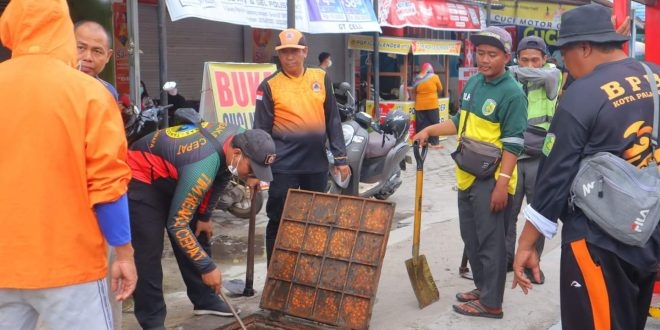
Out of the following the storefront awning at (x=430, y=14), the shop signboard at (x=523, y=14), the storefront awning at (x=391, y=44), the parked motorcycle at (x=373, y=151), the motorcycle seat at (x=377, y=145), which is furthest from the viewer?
the shop signboard at (x=523, y=14)

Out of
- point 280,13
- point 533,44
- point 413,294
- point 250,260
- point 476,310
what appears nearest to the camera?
point 476,310

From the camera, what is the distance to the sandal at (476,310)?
15.4 feet

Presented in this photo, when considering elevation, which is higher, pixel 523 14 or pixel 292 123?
pixel 523 14

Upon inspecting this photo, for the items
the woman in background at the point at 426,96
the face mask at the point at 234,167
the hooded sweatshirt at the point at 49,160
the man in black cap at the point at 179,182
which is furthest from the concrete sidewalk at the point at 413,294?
the woman in background at the point at 426,96

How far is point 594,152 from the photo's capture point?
9.46 ft

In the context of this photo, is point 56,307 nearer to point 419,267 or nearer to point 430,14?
point 419,267

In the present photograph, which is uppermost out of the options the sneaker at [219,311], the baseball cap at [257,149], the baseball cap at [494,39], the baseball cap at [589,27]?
the baseball cap at [589,27]

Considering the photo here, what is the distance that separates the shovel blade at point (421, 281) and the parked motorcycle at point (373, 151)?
2.25 metres

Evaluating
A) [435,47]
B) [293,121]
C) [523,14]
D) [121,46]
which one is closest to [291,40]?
[293,121]

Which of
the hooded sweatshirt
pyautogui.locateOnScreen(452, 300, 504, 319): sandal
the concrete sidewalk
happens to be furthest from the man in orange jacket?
pyautogui.locateOnScreen(452, 300, 504, 319): sandal

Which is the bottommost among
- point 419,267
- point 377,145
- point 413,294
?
point 413,294

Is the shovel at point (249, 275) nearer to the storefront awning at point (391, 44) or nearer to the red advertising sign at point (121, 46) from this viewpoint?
the red advertising sign at point (121, 46)

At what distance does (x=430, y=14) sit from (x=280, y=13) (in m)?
5.07

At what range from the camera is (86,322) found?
8.15ft
